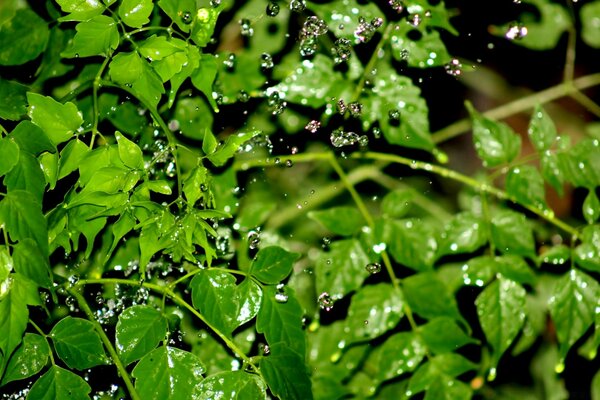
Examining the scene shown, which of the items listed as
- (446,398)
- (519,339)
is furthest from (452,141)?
(446,398)

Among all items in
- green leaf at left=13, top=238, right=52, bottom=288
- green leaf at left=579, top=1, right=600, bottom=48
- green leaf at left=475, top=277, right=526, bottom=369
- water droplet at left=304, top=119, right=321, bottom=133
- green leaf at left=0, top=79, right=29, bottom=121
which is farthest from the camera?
green leaf at left=579, top=1, right=600, bottom=48

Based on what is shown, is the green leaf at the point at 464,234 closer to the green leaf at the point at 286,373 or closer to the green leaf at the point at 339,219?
the green leaf at the point at 339,219

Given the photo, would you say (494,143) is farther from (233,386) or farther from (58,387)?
(58,387)

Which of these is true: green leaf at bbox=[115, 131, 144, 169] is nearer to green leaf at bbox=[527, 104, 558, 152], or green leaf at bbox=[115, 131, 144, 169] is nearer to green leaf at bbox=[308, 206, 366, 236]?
green leaf at bbox=[308, 206, 366, 236]

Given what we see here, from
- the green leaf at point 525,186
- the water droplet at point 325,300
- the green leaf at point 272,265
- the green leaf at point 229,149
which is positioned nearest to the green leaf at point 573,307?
the green leaf at point 525,186

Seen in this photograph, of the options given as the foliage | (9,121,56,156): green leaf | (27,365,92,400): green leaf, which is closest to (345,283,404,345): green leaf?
the foliage

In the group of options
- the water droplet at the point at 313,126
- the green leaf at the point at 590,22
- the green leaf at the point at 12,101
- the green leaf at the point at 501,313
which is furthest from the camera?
the green leaf at the point at 590,22
